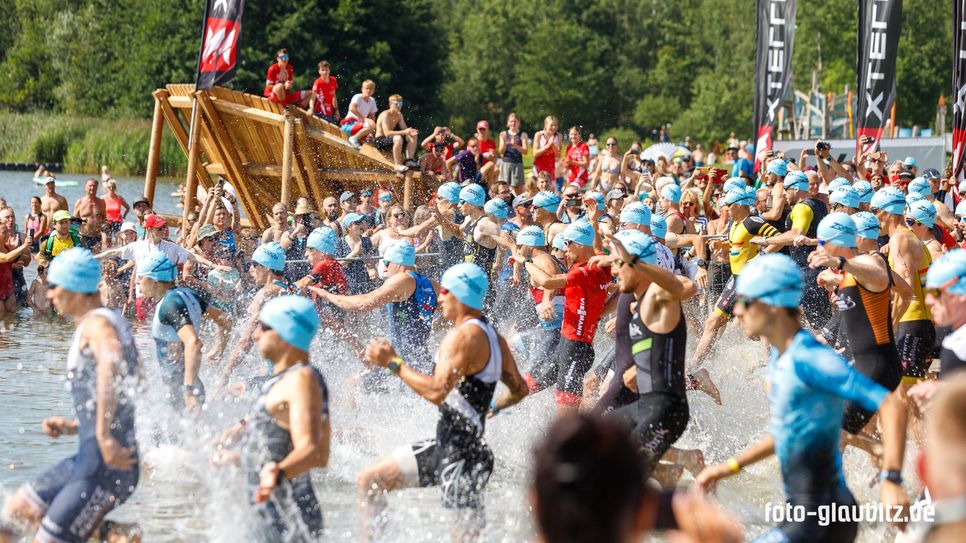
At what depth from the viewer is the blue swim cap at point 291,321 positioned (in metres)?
5.19

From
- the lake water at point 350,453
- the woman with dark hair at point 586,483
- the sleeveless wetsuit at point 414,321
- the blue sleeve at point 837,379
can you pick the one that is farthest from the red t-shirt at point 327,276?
the woman with dark hair at point 586,483

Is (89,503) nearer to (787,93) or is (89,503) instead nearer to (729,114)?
(787,93)

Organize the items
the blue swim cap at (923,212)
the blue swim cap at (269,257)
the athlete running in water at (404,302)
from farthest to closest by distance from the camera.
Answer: the blue swim cap at (923,212) < the blue swim cap at (269,257) < the athlete running in water at (404,302)

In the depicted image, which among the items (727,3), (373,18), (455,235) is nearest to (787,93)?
(455,235)

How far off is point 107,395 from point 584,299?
410 centimetres

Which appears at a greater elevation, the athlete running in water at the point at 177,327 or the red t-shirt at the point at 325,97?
the red t-shirt at the point at 325,97

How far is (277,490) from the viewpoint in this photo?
192 inches

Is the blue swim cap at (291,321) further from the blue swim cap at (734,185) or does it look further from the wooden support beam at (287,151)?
the wooden support beam at (287,151)

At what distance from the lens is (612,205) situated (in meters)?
14.5

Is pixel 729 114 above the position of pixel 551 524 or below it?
below

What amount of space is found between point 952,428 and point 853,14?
58.0 meters

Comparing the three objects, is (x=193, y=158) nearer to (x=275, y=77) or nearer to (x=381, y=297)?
(x=275, y=77)

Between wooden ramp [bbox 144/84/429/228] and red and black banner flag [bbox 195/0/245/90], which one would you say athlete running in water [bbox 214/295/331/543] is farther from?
wooden ramp [bbox 144/84/429/228]

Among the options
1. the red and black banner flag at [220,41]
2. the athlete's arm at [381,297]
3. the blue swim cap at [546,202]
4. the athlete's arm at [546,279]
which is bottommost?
the athlete's arm at [381,297]
